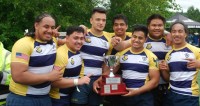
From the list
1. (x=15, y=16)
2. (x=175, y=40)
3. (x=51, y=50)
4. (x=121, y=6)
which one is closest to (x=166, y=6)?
(x=121, y=6)

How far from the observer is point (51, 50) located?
3.49 m

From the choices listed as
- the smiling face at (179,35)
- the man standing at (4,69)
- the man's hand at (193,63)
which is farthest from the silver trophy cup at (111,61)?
the man standing at (4,69)

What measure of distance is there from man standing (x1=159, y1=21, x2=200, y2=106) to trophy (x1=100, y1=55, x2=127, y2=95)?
0.59 meters

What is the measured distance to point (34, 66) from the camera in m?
3.35

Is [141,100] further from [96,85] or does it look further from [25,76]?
[25,76]

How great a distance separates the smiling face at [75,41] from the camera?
12.7 ft

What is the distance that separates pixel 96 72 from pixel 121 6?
24.8ft

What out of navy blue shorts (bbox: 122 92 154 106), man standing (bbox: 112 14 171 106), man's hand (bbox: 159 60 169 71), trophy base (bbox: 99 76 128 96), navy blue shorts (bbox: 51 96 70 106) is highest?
man standing (bbox: 112 14 171 106)

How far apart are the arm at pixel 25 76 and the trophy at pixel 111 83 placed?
936 millimetres

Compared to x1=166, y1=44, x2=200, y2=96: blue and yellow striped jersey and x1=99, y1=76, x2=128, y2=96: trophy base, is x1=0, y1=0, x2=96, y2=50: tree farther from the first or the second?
x1=166, y1=44, x2=200, y2=96: blue and yellow striped jersey

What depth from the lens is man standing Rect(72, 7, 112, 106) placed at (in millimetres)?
4168

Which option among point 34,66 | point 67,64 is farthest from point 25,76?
point 67,64

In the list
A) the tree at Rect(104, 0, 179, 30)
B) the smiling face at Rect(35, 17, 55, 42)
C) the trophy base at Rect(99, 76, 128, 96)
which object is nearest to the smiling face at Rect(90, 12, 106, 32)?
the trophy base at Rect(99, 76, 128, 96)

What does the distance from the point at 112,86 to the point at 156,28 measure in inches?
40.3
